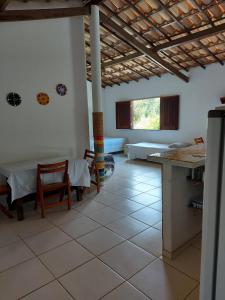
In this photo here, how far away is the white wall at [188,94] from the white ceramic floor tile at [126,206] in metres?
3.60

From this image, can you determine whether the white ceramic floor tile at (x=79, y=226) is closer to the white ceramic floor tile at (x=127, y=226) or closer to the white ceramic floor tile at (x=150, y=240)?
the white ceramic floor tile at (x=127, y=226)

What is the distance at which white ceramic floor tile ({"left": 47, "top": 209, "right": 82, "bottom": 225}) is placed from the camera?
2.89 metres

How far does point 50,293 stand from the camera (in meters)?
1.70

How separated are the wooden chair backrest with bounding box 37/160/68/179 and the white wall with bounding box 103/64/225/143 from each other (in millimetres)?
4335

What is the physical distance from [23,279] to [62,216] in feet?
3.92

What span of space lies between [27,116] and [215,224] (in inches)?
139

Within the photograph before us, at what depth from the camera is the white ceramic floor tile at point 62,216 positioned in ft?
9.47

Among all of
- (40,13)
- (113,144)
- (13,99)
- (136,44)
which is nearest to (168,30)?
(136,44)

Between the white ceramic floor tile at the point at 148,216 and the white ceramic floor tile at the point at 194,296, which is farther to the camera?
the white ceramic floor tile at the point at 148,216

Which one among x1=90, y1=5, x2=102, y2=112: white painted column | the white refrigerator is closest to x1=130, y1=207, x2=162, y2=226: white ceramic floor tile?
the white refrigerator

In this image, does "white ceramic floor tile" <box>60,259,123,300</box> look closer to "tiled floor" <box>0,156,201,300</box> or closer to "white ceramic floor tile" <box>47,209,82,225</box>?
"tiled floor" <box>0,156,201,300</box>

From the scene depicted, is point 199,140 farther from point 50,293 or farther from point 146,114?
point 50,293

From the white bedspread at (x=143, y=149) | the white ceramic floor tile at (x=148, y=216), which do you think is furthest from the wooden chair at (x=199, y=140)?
the white ceramic floor tile at (x=148, y=216)

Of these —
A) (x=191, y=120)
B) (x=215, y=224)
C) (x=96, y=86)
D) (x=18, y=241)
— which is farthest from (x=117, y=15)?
(x=215, y=224)
